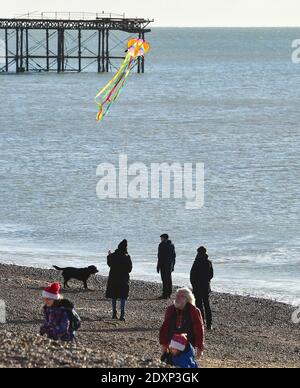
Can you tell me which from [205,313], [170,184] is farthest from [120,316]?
[170,184]

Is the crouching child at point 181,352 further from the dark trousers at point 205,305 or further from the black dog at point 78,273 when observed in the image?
the black dog at point 78,273

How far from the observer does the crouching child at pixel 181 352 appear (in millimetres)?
11461

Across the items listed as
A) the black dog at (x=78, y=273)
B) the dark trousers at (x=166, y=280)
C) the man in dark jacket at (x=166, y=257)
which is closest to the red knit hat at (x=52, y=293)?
the man in dark jacket at (x=166, y=257)

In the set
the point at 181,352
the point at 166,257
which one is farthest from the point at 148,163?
the point at 181,352

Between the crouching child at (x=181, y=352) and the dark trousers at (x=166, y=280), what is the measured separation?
7.35m

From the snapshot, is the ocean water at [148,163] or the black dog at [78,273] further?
the ocean water at [148,163]

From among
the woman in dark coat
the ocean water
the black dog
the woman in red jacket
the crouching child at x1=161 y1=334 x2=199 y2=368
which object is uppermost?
the woman in red jacket

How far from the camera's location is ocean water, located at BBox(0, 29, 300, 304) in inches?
1048

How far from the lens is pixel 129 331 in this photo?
16.6 m

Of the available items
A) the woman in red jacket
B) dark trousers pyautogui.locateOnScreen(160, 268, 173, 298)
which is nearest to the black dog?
dark trousers pyautogui.locateOnScreen(160, 268, 173, 298)

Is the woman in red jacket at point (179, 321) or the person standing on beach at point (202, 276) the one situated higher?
the woman in red jacket at point (179, 321)

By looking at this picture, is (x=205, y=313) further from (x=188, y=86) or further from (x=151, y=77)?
(x=151, y=77)

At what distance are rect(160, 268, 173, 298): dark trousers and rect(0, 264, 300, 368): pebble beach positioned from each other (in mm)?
192

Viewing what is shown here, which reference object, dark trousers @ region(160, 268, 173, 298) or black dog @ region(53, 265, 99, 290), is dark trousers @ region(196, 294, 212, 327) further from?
black dog @ region(53, 265, 99, 290)
